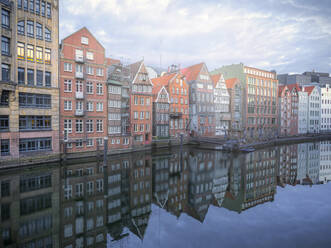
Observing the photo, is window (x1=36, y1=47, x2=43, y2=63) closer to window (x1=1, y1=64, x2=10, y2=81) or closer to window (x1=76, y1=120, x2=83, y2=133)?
window (x1=1, y1=64, x2=10, y2=81)

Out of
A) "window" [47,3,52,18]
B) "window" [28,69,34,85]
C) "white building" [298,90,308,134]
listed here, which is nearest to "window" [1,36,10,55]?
"window" [28,69,34,85]

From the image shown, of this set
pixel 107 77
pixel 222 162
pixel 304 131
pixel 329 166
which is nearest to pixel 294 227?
pixel 222 162

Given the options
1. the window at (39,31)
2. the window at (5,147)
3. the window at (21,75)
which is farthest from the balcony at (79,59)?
the window at (5,147)

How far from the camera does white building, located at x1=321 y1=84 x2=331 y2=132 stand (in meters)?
86.0

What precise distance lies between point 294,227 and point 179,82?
136 feet

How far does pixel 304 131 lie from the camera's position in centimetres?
8025

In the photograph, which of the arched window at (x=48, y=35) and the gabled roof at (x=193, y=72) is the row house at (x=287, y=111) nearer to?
the gabled roof at (x=193, y=72)

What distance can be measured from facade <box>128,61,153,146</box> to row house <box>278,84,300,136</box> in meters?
54.2

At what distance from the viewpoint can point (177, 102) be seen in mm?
50188

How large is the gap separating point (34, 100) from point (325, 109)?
339 ft

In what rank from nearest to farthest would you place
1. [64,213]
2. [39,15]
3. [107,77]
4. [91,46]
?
[64,213] < [39,15] < [91,46] < [107,77]

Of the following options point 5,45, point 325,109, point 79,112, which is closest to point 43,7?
point 5,45

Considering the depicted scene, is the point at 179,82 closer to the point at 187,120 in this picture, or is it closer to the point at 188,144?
the point at 187,120

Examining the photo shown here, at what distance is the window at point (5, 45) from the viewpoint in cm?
2544
